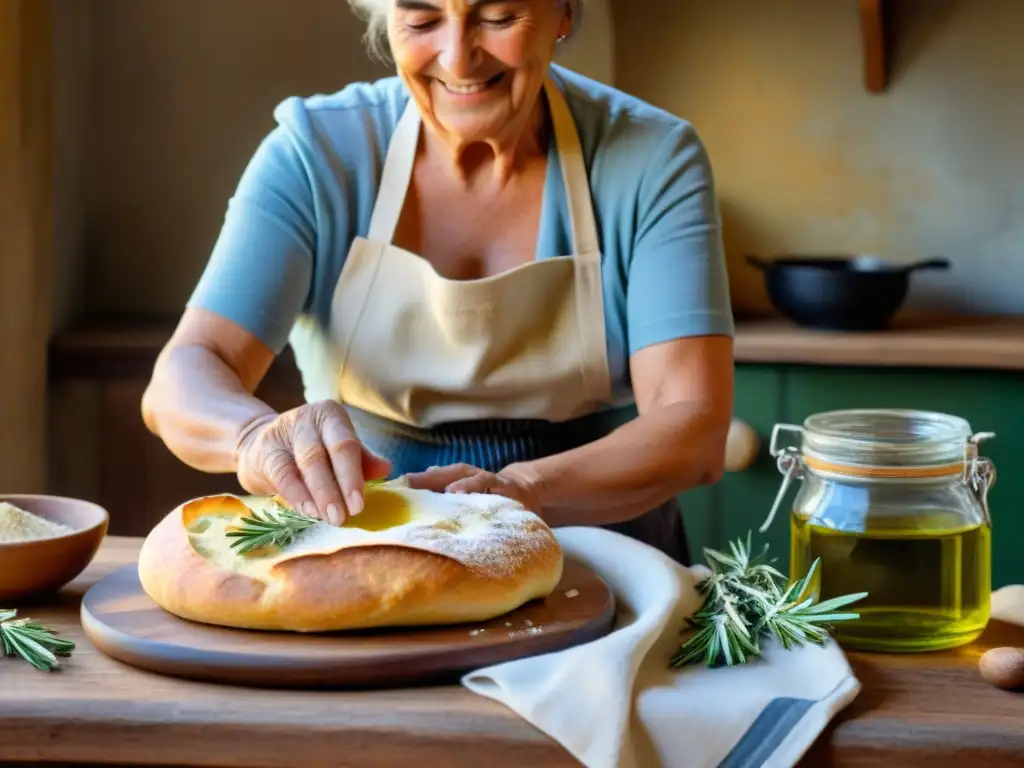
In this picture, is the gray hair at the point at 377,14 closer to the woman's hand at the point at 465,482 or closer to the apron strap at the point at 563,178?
the apron strap at the point at 563,178

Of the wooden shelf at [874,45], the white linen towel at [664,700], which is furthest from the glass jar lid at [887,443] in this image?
the wooden shelf at [874,45]

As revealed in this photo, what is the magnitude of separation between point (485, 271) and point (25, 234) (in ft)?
3.95

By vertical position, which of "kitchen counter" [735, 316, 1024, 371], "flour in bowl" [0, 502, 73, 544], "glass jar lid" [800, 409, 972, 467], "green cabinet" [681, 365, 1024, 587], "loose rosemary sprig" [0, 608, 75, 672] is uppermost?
"glass jar lid" [800, 409, 972, 467]

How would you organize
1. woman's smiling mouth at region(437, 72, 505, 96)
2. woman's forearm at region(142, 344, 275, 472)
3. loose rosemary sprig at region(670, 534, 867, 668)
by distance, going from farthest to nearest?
woman's smiling mouth at region(437, 72, 505, 96) → woman's forearm at region(142, 344, 275, 472) → loose rosemary sprig at region(670, 534, 867, 668)

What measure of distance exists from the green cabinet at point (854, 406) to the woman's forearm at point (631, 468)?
1122 mm

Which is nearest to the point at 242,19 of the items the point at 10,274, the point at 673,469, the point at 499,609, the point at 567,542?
the point at 10,274

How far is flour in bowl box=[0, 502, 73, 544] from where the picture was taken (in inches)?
45.4

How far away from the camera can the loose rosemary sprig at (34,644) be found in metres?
1.01

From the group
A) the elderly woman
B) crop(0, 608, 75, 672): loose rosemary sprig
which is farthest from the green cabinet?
crop(0, 608, 75, 672): loose rosemary sprig

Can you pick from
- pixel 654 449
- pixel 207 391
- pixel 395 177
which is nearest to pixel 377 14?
pixel 395 177

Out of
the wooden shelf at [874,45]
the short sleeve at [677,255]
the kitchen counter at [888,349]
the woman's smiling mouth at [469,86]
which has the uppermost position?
the wooden shelf at [874,45]

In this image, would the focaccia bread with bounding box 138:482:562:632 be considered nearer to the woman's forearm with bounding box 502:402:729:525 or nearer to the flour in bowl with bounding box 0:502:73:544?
the flour in bowl with bounding box 0:502:73:544

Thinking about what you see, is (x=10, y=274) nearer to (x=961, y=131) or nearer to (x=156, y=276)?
(x=156, y=276)

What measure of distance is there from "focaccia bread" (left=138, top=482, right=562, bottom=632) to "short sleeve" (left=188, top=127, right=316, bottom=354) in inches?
19.9
